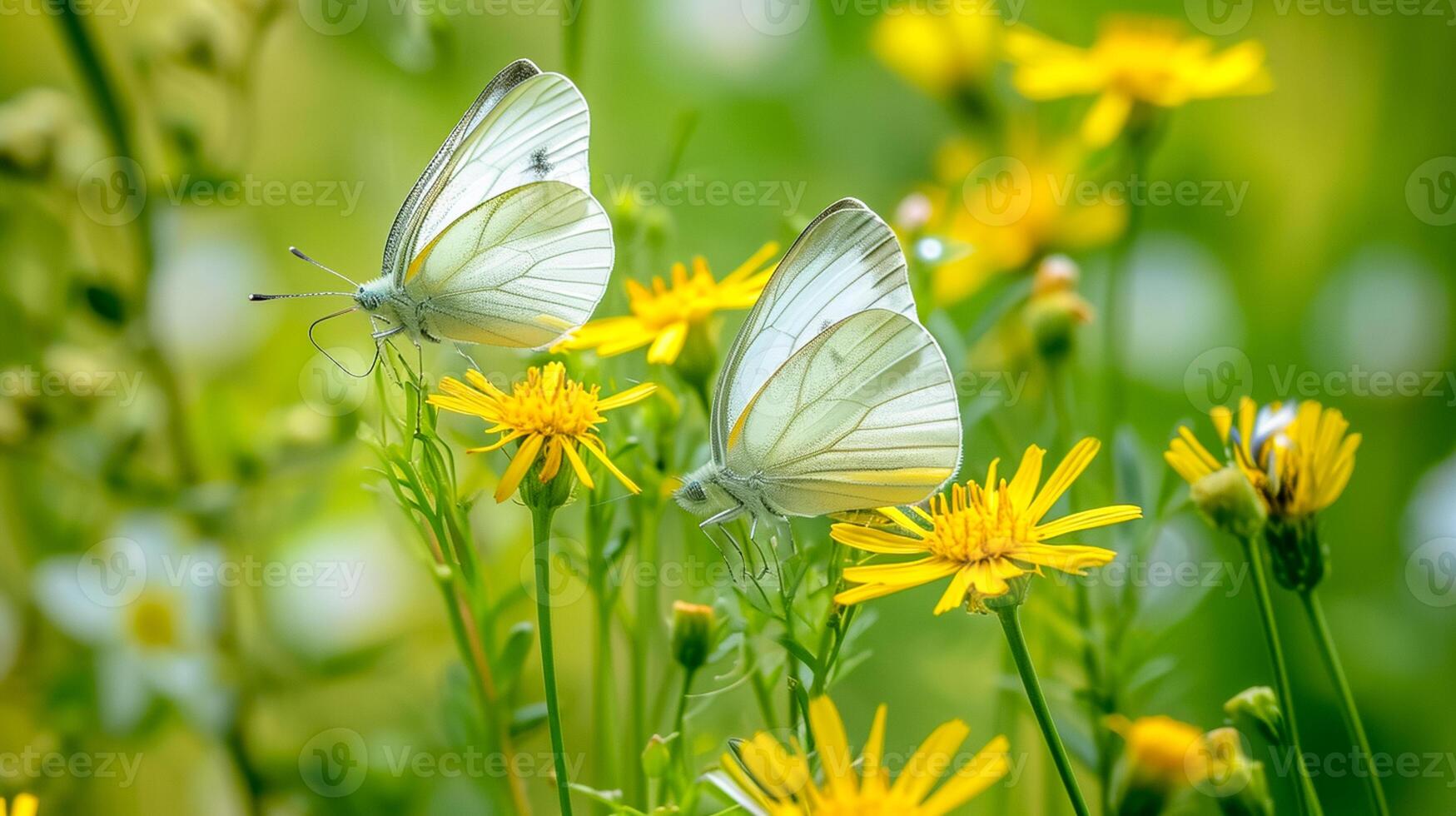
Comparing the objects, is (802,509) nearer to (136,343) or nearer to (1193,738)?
(1193,738)

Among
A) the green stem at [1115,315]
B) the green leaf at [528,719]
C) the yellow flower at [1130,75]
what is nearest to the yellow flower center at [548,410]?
the green leaf at [528,719]

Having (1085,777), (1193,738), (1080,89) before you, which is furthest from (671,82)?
(1193,738)

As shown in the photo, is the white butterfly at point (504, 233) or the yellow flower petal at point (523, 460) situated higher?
the white butterfly at point (504, 233)

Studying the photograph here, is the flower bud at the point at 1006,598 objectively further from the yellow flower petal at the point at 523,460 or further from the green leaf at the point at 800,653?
the yellow flower petal at the point at 523,460

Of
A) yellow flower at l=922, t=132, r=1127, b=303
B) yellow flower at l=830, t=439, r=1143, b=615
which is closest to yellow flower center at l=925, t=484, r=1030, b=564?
yellow flower at l=830, t=439, r=1143, b=615

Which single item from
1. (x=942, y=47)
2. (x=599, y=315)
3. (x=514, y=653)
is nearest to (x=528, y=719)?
(x=514, y=653)

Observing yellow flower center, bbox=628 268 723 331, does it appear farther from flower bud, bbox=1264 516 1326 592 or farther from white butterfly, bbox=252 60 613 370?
flower bud, bbox=1264 516 1326 592
